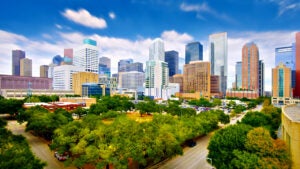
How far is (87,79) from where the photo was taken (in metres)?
149

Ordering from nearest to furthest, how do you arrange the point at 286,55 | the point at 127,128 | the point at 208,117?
the point at 127,128 < the point at 208,117 < the point at 286,55

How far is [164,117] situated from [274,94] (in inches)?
4681

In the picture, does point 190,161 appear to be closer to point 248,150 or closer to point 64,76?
point 248,150

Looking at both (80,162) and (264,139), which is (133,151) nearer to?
(80,162)

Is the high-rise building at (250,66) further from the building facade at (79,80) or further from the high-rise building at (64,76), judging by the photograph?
the high-rise building at (64,76)

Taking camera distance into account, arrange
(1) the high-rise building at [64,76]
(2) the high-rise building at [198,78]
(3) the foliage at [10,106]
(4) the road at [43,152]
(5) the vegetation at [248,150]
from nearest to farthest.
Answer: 1. (5) the vegetation at [248,150]
2. (4) the road at [43,152]
3. (3) the foliage at [10,106]
4. (2) the high-rise building at [198,78]
5. (1) the high-rise building at [64,76]

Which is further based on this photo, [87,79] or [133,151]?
[87,79]

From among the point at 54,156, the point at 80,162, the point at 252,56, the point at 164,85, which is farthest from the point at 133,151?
the point at 252,56

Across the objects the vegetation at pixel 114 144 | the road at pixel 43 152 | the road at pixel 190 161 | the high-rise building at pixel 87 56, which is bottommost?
the road at pixel 190 161

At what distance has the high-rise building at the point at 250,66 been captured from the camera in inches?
6029

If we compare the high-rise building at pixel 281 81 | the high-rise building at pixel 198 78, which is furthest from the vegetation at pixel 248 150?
the high-rise building at pixel 281 81

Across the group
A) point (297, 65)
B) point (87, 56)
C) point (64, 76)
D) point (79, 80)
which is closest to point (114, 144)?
point (79, 80)

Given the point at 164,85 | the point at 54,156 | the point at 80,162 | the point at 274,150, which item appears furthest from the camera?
the point at 164,85

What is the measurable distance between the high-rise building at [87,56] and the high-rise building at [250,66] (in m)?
151
